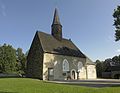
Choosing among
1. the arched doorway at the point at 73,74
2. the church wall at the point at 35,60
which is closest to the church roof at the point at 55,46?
the church wall at the point at 35,60

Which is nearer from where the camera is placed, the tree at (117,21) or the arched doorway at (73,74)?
the tree at (117,21)

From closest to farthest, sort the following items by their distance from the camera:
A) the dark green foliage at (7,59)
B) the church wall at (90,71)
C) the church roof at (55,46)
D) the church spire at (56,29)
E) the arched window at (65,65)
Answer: the church roof at (55,46)
the arched window at (65,65)
the church spire at (56,29)
the church wall at (90,71)
the dark green foliage at (7,59)

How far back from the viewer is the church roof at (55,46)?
40.2m

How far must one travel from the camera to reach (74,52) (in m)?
46.7

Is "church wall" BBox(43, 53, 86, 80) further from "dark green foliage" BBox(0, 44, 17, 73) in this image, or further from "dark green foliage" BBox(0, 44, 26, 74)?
"dark green foliage" BBox(0, 44, 17, 73)

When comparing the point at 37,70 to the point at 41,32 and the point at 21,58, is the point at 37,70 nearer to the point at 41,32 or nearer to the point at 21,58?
the point at 41,32

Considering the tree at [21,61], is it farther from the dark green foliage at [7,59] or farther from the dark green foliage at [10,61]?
the dark green foliage at [7,59]

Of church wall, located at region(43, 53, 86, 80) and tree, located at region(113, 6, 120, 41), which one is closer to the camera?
tree, located at region(113, 6, 120, 41)

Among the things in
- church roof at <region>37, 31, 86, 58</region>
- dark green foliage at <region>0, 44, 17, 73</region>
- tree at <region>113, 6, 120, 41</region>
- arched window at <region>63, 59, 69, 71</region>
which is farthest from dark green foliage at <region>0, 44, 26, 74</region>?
tree at <region>113, 6, 120, 41</region>

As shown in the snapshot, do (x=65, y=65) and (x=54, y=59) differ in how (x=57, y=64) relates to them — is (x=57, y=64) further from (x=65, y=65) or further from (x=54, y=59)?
(x=65, y=65)

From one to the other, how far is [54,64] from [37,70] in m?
3.85

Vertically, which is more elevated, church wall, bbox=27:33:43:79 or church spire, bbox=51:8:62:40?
church spire, bbox=51:8:62:40

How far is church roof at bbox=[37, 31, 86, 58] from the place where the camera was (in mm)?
40234

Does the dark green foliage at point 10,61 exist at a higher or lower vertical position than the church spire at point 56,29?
lower
